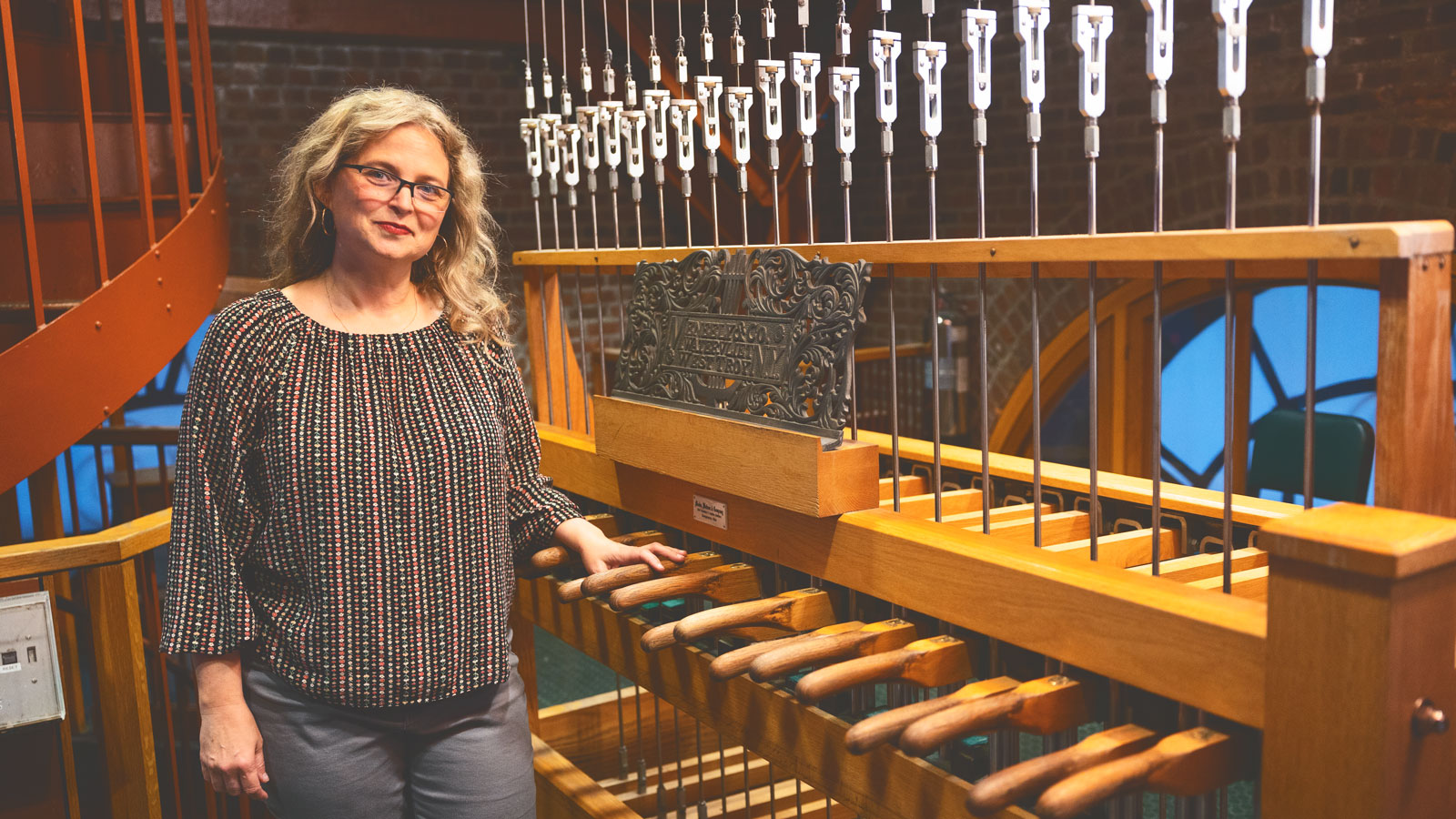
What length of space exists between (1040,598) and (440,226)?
3.39 ft

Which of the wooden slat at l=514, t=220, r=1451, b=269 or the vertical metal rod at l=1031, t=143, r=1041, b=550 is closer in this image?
the wooden slat at l=514, t=220, r=1451, b=269

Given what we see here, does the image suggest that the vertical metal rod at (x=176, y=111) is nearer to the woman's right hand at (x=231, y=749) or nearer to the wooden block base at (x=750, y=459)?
the wooden block base at (x=750, y=459)

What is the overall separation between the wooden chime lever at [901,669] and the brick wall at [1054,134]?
1.67 meters

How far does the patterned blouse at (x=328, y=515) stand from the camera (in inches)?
60.7

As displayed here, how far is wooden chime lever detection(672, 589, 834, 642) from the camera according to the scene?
1540 mm

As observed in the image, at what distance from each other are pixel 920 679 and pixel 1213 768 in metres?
0.38

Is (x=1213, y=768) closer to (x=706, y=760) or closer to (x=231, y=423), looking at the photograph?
(x=231, y=423)

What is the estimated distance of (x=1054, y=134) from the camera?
200 inches

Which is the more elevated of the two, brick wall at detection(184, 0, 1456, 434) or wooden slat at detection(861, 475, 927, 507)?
brick wall at detection(184, 0, 1456, 434)

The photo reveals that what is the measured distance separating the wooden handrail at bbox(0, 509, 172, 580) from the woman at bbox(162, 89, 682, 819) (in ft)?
1.94

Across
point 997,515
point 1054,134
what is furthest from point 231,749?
point 1054,134

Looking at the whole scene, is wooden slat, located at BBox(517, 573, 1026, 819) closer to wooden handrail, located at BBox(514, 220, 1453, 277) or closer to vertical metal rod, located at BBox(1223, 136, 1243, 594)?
vertical metal rod, located at BBox(1223, 136, 1243, 594)

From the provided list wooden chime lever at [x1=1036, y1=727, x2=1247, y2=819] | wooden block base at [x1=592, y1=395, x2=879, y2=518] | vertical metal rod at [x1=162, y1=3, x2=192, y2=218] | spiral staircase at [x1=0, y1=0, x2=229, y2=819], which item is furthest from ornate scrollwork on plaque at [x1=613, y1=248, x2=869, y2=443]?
vertical metal rod at [x1=162, y1=3, x2=192, y2=218]

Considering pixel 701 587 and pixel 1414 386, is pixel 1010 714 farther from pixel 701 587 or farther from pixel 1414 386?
pixel 701 587
